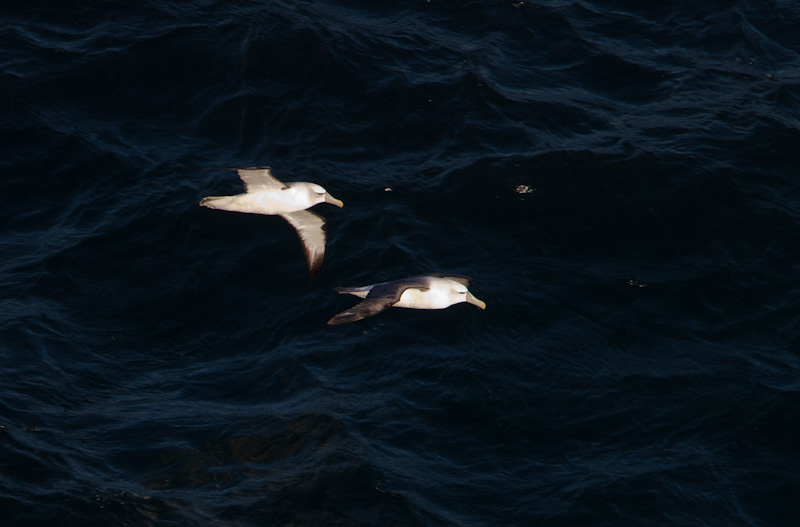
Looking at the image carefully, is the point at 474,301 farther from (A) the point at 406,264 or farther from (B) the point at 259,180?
(B) the point at 259,180

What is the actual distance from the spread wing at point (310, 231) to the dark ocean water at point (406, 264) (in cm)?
36

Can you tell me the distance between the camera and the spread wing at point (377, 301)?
14711 mm

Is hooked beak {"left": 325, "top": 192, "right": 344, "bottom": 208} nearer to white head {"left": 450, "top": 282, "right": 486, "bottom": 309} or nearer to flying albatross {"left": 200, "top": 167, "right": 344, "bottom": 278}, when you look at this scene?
flying albatross {"left": 200, "top": 167, "right": 344, "bottom": 278}

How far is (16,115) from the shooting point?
62.8 ft

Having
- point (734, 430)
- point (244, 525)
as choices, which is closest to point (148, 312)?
point (244, 525)

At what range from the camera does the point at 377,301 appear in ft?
49.1

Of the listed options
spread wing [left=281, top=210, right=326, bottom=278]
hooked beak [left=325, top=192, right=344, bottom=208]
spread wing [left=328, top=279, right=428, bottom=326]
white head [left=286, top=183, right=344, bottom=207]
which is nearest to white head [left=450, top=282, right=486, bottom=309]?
spread wing [left=328, top=279, right=428, bottom=326]

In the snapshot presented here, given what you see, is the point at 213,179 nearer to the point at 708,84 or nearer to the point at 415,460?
the point at 415,460

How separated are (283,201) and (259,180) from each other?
0.52 m

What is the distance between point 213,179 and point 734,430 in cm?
963

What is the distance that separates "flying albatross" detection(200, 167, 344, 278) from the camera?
16797mm

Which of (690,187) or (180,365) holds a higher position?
(690,187)

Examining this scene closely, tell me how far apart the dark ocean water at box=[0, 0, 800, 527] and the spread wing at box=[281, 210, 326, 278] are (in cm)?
36

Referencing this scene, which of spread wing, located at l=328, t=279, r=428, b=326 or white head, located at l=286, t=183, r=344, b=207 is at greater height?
white head, located at l=286, t=183, r=344, b=207
